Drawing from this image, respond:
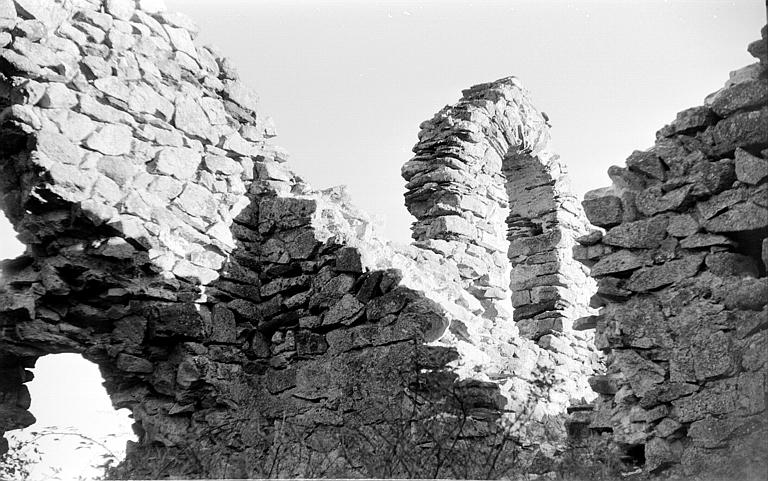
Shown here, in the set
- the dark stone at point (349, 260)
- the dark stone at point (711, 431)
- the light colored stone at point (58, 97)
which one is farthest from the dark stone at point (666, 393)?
the light colored stone at point (58, 97)

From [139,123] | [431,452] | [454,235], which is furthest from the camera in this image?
[454,235]

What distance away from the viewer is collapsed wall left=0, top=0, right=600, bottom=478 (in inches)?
229

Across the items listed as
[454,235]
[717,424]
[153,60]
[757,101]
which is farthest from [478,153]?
[717,424]

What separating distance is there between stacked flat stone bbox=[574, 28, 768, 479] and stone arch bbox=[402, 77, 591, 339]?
281 cm

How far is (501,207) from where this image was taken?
28.7 ft

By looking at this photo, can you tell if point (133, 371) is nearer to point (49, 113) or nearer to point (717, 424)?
point (49, 113)

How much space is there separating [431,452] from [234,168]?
352cm

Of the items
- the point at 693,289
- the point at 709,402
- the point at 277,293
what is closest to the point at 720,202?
the point at 693,289

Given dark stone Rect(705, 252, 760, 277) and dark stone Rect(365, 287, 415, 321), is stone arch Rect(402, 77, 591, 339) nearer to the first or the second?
dark stone Rect(365, 287, 415, 321)

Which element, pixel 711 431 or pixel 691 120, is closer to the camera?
pixel 711 431

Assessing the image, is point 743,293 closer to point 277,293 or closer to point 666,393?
point 666,393

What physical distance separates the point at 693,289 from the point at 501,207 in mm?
4195

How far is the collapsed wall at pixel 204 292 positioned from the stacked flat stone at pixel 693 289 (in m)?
0.82

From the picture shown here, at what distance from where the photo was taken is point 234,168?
7230 mm
